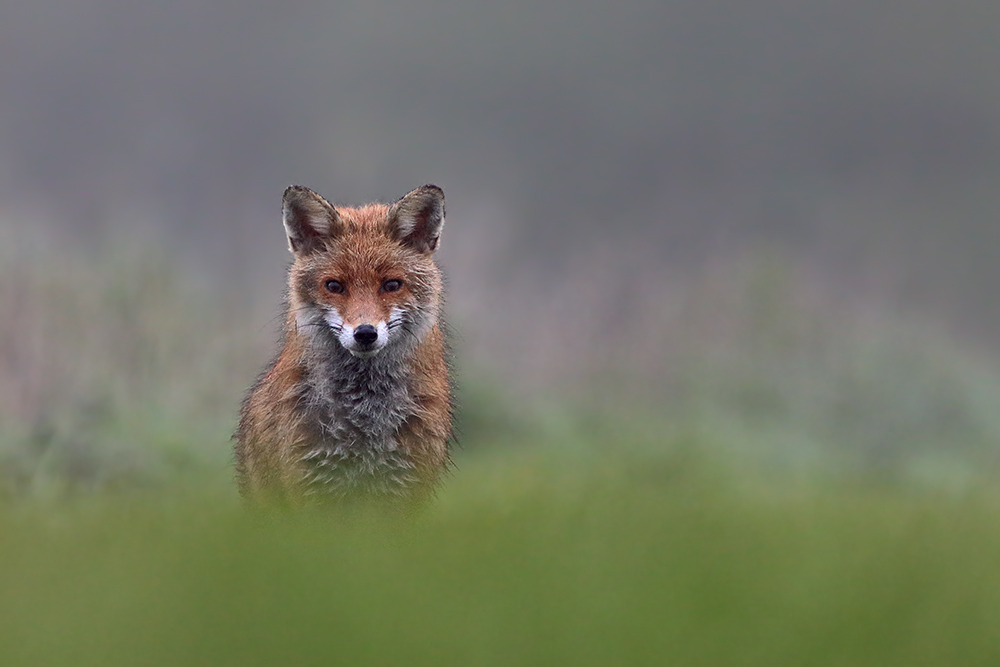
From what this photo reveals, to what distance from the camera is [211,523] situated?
139 inches

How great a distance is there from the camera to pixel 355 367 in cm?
817

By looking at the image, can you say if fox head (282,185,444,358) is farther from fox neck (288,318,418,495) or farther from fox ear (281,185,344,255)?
fox neck (288,318,418,495)

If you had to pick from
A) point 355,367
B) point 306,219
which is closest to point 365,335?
point 355,367

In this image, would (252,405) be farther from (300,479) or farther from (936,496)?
(936,496)

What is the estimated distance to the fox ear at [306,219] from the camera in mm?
8297

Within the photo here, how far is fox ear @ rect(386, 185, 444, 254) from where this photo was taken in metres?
8.45

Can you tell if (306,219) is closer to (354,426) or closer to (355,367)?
(355,367)

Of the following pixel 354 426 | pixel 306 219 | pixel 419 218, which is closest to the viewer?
pixel 354 426

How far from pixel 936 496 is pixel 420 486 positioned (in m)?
4.05

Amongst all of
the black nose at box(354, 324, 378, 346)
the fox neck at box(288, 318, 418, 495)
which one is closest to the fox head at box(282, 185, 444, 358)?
the black nose at box(354, 324, 378, 346)

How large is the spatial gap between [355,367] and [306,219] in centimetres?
113

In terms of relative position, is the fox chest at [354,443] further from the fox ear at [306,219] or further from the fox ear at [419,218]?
the fox ear at [419,218]

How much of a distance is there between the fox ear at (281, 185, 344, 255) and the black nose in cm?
89

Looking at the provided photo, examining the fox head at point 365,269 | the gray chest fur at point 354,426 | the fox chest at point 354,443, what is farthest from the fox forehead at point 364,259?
the fox chest at point 354,443
